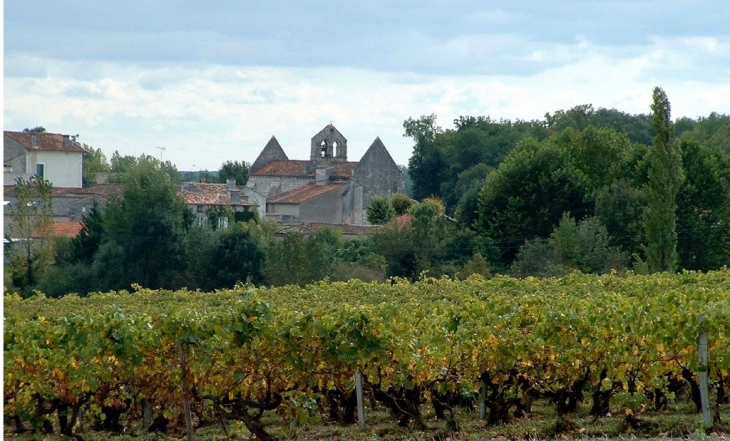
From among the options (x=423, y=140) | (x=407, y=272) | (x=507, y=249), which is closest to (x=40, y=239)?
(x=407, y=272)

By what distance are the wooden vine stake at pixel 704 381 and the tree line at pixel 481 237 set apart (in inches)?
1451

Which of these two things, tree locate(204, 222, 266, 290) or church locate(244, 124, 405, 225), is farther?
church locate(244, 124, 405, 225)

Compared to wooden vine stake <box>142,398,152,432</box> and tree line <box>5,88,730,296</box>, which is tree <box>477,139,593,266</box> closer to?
tree line <box>5,88,730,296</box>

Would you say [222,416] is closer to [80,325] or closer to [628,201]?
[80,325]

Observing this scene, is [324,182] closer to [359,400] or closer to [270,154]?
[270,154]

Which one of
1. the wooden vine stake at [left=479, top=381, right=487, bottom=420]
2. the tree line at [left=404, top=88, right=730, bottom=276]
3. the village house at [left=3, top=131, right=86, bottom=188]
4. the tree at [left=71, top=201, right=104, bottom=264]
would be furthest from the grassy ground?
the village house at [left=3, top=131, right=86, bottom=188]

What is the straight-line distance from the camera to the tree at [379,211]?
8144 centimetres

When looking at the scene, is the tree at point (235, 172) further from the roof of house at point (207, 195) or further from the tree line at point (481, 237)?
the tree line at point (481, 237)

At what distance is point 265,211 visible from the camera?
83812 millimetres

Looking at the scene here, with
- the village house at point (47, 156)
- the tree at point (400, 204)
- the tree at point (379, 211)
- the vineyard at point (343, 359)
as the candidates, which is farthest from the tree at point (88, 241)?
the vineyard at point (343, 359)

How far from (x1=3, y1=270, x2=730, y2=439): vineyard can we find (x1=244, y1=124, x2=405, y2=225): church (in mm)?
68141

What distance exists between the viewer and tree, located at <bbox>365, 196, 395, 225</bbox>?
267ft

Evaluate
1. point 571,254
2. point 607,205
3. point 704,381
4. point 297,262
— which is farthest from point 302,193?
point 704,381

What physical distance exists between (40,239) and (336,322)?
55283 millimetres
